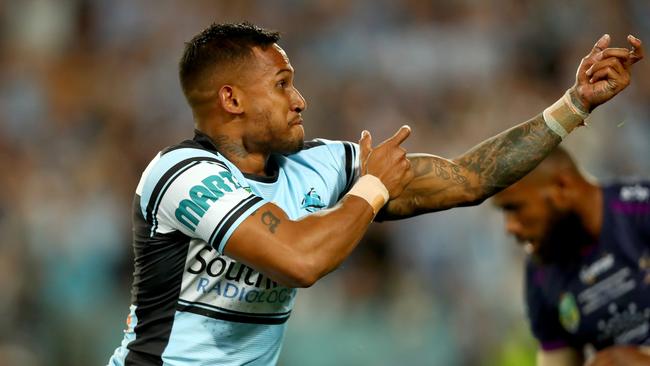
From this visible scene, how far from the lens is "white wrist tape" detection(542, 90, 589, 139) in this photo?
162 inches

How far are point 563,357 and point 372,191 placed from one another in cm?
263

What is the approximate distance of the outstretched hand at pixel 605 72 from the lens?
3982 mm

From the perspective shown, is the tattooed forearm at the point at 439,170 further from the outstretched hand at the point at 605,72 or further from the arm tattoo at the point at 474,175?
the outstretched hand at the point at 605,72

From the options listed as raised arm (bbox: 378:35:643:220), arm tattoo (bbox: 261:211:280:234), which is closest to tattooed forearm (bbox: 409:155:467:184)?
raised arm (bbox: 378:35:643:220)

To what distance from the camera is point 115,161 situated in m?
9.03

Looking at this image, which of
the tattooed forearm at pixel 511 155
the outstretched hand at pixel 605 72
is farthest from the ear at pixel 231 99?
the outstretched hand at pixel 605 72

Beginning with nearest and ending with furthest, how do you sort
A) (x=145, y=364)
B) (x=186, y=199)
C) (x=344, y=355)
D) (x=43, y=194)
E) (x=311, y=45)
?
(x=186, y=199) → (x=145, y=364) → (x=344, y=355) → (x=43, y=194) → (x=311, y=45)

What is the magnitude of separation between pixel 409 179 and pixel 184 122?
5679 millimetres

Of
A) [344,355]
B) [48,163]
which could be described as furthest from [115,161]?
[344,355]

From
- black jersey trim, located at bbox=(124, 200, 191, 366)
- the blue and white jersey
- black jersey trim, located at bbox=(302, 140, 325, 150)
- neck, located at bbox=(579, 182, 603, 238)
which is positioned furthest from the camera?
neck, located at bbox=(579, 182, 603, 238)

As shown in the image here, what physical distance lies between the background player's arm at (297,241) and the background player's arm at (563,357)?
8.68ft

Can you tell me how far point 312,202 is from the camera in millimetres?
4055

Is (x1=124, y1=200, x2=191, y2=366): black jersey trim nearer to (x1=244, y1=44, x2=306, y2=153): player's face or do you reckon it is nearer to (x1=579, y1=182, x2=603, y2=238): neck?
(x1=244, y1=44, x2=306, y2=153): player's face

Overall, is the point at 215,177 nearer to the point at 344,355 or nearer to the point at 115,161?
the point at 344,355
